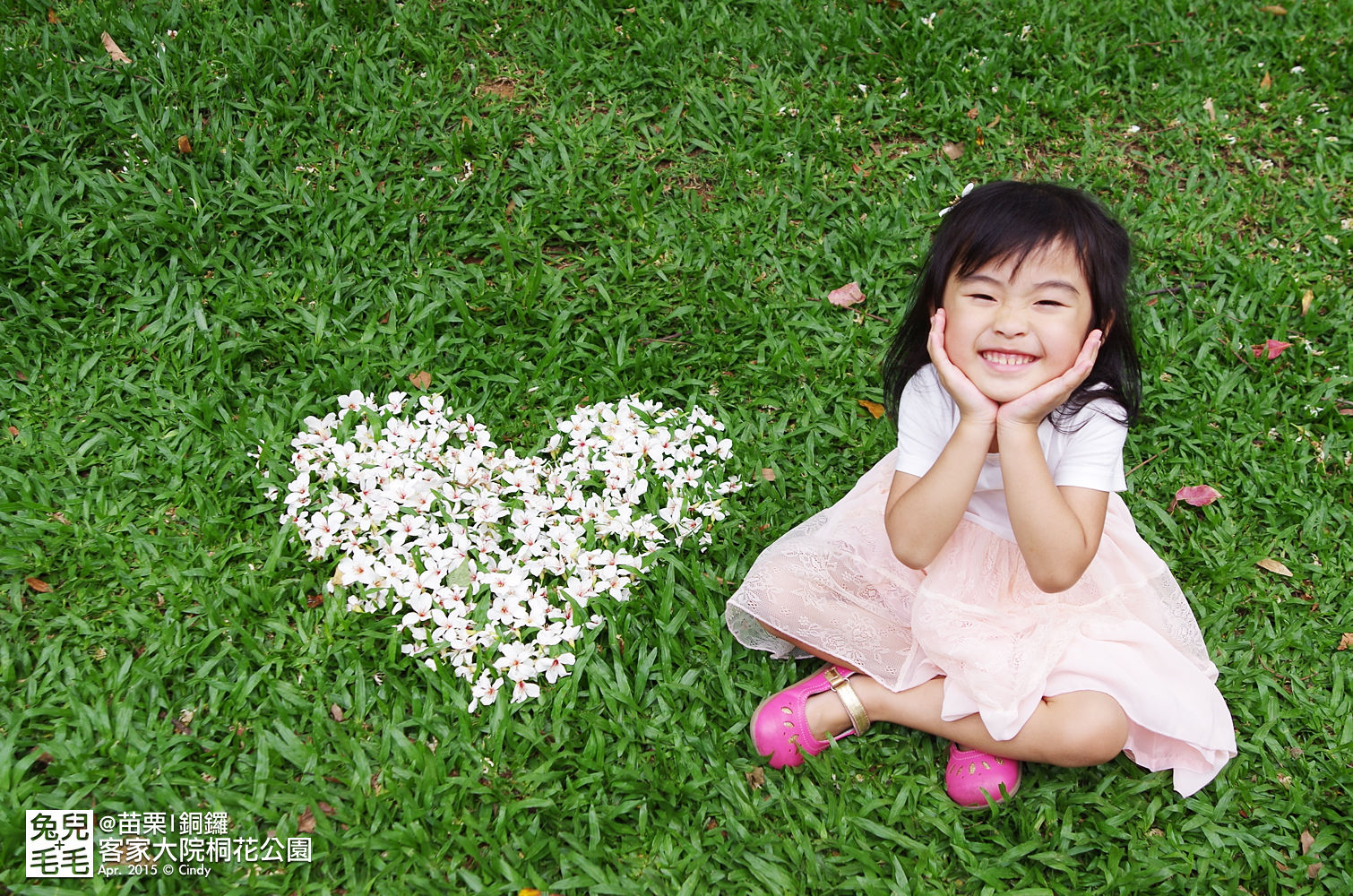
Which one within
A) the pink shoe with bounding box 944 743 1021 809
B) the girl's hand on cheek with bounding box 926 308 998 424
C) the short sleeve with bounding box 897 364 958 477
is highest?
the girl's hand on cheek with bounding box 926 308 998 424

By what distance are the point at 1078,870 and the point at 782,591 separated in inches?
40.4

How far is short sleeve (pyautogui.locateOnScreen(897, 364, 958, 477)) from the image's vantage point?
2.53 m

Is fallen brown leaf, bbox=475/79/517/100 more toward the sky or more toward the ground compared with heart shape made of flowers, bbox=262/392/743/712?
more toward the sky

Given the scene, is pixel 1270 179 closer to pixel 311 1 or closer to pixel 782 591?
pixel 782 591

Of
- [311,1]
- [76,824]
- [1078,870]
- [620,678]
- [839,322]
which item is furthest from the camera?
[311,1]

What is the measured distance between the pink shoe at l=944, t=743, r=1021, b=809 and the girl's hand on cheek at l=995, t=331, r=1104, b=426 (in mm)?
914

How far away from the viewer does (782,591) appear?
9.02ft

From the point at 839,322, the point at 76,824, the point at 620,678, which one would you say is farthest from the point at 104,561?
the point at 839,322

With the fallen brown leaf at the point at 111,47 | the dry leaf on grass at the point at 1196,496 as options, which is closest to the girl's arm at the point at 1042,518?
the dry leaf on grass at the point at 1196,496

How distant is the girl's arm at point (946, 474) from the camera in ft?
7.52

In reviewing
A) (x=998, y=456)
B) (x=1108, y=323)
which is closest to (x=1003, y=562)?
(x=998, y=456)

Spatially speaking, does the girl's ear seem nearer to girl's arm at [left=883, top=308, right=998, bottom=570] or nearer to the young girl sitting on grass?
the young girl sitting on grass

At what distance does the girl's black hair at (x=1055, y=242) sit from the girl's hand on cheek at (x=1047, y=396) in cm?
12

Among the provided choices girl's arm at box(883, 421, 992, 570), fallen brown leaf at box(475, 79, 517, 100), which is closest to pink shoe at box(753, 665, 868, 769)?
girl's arm at box(883, 421, 992, 570)
